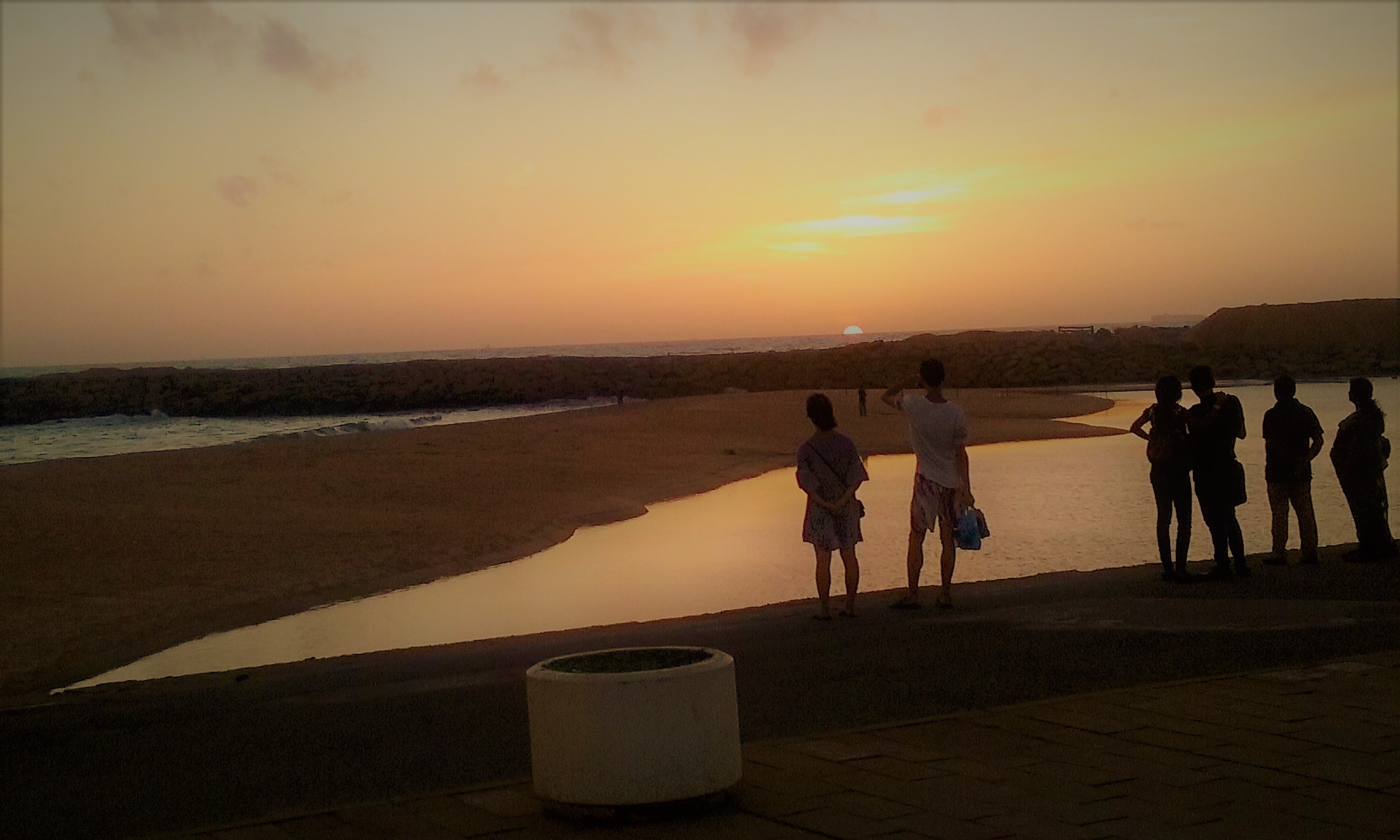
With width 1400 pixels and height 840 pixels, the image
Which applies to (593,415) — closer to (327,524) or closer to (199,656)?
(327,524)

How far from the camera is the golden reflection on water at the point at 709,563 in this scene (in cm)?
1153

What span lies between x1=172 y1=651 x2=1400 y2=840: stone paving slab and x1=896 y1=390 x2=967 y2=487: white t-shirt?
290cm

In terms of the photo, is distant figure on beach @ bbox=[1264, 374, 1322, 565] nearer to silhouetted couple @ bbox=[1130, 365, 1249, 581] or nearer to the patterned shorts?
silhouetted couple @ bbox=[1130, 365, 1249, 581]

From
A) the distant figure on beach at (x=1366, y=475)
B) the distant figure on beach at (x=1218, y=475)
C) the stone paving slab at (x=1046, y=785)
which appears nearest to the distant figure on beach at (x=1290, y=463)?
the distant figure on beach at (x=1366, y=475)

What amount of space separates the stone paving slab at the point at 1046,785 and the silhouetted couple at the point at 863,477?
9.47ft

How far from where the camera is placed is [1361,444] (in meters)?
11.3

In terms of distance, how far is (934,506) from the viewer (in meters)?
9.34

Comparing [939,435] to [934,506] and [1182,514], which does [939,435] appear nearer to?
[934,506]

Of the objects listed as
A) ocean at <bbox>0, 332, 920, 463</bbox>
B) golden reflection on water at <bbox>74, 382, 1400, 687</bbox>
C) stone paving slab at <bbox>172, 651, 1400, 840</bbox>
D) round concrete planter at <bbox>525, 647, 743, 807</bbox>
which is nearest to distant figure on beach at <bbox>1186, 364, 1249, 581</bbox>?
golden reflection on water at <bbox>74, 382, 1400, 687</bbox>

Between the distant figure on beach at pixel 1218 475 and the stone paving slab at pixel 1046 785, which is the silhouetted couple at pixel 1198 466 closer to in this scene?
the distant figure on beach at pixel 1218 475

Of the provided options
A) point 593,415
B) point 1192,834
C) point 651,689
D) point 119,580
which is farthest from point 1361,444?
point 593,415

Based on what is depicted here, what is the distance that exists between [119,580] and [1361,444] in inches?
505

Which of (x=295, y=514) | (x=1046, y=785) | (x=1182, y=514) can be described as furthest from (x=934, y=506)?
(x=295, y=514)

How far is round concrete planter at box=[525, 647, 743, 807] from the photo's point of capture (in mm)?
4770
